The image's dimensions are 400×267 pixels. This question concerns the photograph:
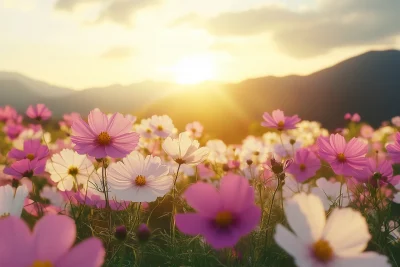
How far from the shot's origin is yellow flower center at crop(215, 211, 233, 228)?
1.70 feet

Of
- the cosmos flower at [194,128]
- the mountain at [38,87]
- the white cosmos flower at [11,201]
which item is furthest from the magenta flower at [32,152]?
the mountain at [38,87]

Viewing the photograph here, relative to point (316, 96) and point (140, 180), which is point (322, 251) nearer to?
point (140, 180)

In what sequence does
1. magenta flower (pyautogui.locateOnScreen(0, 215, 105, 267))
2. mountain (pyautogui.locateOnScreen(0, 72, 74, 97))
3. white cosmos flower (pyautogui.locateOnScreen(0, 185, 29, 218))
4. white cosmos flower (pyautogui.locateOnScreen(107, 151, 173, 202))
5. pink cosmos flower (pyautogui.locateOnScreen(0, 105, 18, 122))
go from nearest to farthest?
magenta flower (pyautogui.locateOnScreen(0, 215, 105, 267)) < white cosmos flower (pyautogui.locateOnScreen(0, 185, 29, 218)) < white cosmos flower (pyautogui.locateOnScreen(107, 151, 173, 202)) < pink cosmos flower (pyautogui.locateOnScreen(0, 105, 18, 122)) < mountain (pyautogui.locateOnScreen(0, 72, 74, 97))

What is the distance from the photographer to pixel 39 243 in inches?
15.9

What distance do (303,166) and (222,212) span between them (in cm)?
81

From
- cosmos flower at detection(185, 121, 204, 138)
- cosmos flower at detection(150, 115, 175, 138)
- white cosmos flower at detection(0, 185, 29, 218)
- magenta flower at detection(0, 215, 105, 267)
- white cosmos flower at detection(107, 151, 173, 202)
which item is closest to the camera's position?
magenta flower at detection(0, 215, 105, 267)

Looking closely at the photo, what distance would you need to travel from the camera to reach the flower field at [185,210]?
1.36 ft

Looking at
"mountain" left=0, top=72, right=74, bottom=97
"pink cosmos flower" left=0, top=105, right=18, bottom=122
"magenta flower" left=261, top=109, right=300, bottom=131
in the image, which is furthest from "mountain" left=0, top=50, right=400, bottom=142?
"mountain" left=0, top=72, right=74, bottom=97

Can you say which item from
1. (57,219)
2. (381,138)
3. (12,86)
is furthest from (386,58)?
(12,86)

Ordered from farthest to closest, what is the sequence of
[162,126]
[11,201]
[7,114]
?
[7,114] < [162,126] < [11,201]

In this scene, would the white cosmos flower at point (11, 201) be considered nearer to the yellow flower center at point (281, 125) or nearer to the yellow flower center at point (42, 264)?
the yellow flower center at point (42, 264)

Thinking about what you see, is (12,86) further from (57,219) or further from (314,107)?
(57,219)

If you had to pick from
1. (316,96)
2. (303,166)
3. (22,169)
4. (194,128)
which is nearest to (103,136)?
(22,169)

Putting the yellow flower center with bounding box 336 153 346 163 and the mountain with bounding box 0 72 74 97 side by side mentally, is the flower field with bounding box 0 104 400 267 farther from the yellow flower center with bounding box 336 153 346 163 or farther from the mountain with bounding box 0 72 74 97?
the mountain with bounding box 0 72 74 97
